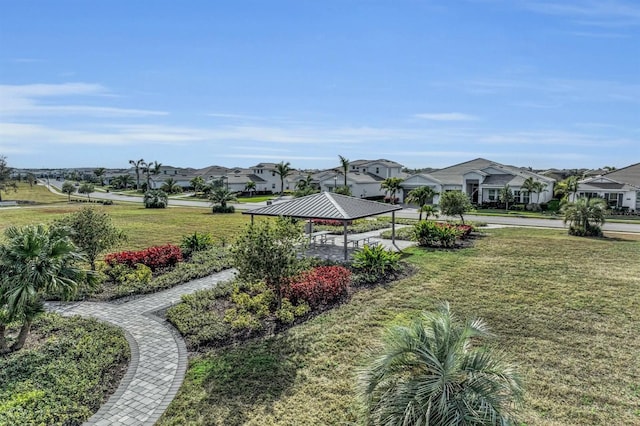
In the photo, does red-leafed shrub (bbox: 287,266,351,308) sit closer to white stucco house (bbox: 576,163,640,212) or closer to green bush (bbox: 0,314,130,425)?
green bush (bbox: 0,314,130,425)

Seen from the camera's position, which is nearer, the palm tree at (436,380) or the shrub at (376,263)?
the palm tree at (436,380)

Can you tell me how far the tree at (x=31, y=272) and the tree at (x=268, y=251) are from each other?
3956 millimetres

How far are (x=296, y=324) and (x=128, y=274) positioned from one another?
7.77 meters

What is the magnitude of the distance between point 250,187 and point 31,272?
218 feet

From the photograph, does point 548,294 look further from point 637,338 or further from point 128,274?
point 128,274

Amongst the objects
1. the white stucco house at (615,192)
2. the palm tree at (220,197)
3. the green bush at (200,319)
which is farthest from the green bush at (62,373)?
the white stucco house at (615,192)

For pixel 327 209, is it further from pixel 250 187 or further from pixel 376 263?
pixel 250 187

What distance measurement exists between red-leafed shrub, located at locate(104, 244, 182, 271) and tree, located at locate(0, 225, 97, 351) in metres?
7.25

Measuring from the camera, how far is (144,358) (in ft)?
30.9

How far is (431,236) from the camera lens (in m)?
24.1

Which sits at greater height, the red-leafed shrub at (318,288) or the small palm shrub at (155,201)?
the small palm shrub at (155,201)

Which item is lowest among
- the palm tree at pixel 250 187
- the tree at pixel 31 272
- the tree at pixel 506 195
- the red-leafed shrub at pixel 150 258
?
the red-leafed shrub at pixel 150 258

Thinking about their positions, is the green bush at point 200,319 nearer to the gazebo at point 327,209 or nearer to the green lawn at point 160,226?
the gazebo at point 327,209

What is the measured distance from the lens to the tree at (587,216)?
→ 1123 inches
